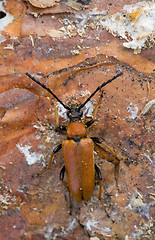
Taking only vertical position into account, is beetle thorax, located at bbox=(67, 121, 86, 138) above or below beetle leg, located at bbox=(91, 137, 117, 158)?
above

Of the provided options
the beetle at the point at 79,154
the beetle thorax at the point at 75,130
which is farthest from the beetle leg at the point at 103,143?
the beetle thorax at the point at 75,130

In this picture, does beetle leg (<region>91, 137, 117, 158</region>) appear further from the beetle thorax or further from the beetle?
the beetle thorax

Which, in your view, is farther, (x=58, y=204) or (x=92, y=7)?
(x=92, y=7)

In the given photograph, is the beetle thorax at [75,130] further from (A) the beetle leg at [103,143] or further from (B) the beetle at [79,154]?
(A) the beetle leg at [103,143]

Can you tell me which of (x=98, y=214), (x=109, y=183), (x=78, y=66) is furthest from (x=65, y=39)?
(x=98, y=214)

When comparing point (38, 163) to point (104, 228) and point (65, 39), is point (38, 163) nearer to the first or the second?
point (104, 228)

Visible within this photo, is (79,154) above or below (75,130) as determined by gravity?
below

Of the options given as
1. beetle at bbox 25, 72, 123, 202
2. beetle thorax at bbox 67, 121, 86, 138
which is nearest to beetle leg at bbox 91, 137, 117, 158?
beetle at bbox 25, 72, 123, 202
